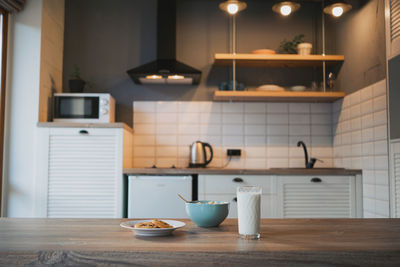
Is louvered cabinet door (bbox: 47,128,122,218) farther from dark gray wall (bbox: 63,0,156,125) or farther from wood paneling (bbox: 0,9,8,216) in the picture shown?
dark gray wall (bbox: 63,0,156,125)

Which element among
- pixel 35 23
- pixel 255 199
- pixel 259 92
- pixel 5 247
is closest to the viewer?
pixel 5 247

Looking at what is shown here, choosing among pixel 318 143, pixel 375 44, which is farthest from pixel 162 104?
pixel 375 44

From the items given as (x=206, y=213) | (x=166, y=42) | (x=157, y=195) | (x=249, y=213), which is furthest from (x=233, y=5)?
(x=249, y=213)

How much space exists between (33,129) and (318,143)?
2592 millimetres

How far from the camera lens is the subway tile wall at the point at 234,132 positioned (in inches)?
149

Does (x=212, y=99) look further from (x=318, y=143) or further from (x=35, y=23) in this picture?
(x=35, y=23)

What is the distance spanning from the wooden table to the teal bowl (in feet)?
0.18

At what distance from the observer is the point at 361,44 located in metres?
3.21

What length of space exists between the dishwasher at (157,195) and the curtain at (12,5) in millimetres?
1654

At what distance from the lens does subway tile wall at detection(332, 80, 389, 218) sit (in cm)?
278

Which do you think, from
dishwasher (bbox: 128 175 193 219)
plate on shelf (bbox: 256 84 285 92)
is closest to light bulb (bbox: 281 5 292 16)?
plate on shelf (bbox: 256 84 285 92)

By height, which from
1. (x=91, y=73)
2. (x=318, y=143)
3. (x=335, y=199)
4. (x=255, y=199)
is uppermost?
(x=91, y=73)

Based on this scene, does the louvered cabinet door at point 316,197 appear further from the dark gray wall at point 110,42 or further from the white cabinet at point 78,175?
the dark gray wall at point 110,42

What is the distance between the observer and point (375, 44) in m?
2.96
